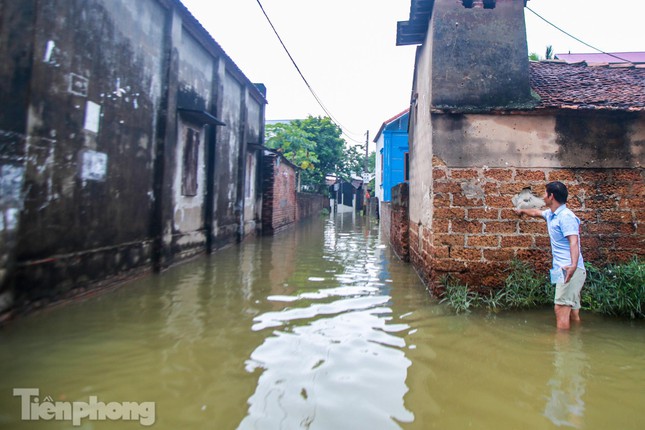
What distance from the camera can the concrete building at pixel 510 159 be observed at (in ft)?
16.4

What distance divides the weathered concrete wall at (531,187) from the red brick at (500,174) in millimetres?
12

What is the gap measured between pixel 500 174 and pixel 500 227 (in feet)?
2.20

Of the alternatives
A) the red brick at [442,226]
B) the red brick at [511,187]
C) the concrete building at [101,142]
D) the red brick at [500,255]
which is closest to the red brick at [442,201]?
the red brick at [442,226]

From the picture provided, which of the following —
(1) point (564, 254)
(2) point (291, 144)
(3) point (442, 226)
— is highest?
(2) point (291, 144)

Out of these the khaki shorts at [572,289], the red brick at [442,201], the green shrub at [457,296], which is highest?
the red brick at [442,201]

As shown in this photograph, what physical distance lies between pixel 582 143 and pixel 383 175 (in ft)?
49.8

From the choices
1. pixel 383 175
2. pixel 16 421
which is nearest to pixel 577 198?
pixel 16 421

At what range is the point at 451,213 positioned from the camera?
5.09m

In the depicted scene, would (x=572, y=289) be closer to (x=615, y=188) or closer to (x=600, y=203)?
(x=600, y=203)

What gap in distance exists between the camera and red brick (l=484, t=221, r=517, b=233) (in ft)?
16.5

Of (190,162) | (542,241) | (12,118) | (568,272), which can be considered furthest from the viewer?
(190,162)

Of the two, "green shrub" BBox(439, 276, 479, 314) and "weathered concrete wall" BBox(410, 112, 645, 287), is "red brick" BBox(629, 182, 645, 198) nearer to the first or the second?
"weathered concrete wall" BBox(410, 112, 645, 287)

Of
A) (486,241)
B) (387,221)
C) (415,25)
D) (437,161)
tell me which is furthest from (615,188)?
(387,221)

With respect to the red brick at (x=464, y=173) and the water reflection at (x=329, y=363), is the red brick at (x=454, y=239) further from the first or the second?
the water reflection at (x=329, y=363)
